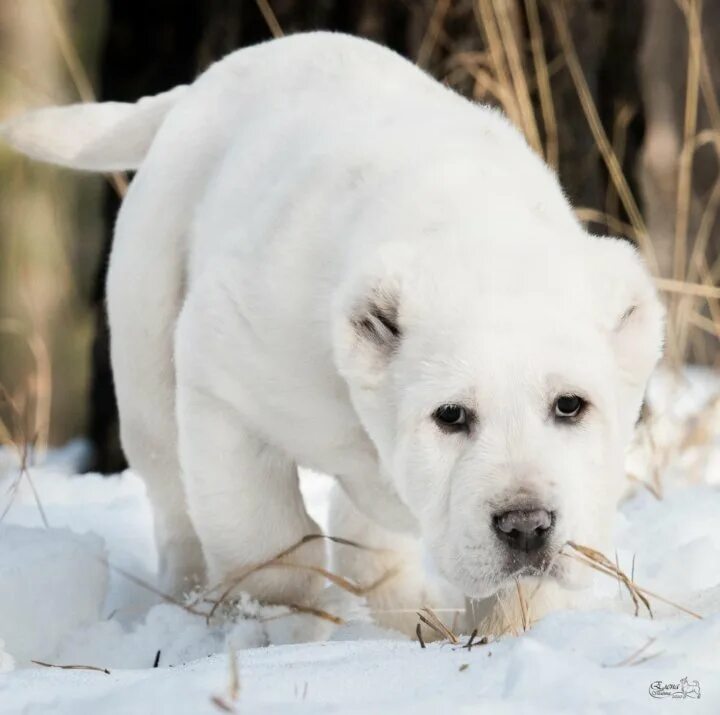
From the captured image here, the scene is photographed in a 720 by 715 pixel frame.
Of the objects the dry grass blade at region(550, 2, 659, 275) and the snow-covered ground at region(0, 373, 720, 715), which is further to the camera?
the dry grass blade at region(550, 2, 659, 275)

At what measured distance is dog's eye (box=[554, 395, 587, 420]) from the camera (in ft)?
9.83

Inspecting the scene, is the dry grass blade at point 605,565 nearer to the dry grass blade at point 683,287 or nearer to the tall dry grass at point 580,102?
the tall dry grass at point 580,102

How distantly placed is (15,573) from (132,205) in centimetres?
127

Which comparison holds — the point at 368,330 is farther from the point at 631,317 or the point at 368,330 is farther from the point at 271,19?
the point at 271,19

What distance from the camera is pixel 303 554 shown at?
391cm

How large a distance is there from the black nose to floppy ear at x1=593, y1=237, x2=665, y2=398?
54cm

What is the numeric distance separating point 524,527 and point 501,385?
299 millimetres

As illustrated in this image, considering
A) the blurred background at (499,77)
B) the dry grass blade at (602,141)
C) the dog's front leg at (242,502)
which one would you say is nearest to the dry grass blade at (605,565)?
the dog's front leg at (242,502)

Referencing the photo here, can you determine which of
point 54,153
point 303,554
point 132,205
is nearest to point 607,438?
point 303,554

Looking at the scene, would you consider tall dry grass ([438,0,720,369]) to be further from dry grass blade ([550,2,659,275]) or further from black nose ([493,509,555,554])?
black nose ([493,509,555,554])

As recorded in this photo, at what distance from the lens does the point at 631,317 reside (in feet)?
10.9

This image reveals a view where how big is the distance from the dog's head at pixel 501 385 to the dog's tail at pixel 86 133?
6.12ft
